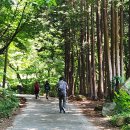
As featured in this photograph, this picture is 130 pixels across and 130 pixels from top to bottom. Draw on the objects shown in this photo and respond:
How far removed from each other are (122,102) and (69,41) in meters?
22.4

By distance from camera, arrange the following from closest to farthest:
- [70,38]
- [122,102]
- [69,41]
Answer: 1. [122,102]
2. [70,38]
3. [69,41]

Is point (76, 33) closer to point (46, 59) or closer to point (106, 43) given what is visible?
point (46, 59)

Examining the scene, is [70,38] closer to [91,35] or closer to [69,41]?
[69,41]

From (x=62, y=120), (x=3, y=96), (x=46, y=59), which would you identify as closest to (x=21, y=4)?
(x=3, y=96)

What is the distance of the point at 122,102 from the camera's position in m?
15.0

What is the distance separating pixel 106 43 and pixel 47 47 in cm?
1762

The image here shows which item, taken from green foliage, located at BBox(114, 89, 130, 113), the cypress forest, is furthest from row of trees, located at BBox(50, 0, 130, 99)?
green foliage, located at BBox(114, 89, 130, 113)

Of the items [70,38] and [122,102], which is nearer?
[122,102]

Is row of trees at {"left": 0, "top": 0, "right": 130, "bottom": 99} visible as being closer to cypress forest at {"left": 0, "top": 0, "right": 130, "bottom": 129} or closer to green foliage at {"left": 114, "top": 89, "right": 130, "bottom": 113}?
cypress forest at {"left": 0, "top": 0, "right": 130, "bottom": 129}

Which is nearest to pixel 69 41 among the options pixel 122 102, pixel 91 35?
pixel 91 35

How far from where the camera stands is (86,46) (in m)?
35.7

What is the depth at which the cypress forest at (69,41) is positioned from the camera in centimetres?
2369

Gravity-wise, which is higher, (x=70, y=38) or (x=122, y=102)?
(x=70, y=38)

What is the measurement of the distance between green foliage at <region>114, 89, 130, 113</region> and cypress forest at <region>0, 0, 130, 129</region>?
32 centimetres
